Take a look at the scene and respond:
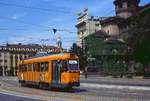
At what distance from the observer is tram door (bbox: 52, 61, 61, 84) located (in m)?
35.8

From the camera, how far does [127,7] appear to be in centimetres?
12862

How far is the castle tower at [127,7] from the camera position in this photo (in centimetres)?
12781

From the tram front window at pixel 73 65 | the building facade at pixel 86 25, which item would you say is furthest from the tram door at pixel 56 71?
the building facade at pixel 86 25

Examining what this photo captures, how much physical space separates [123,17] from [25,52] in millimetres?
59591

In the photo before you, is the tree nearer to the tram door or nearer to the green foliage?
the green foliage

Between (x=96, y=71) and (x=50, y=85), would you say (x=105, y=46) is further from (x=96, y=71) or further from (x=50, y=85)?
(x=50, y=85)

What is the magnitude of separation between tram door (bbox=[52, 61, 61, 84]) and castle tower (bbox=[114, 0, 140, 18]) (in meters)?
93.1

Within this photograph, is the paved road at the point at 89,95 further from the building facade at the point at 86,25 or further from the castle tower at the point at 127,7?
the building facade at the point at 86,25

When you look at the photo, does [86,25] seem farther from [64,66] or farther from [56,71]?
[64,66]

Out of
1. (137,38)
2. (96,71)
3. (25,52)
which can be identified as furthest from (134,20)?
(25,52)

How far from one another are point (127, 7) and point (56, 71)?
312 feet

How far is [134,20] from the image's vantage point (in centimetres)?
8756

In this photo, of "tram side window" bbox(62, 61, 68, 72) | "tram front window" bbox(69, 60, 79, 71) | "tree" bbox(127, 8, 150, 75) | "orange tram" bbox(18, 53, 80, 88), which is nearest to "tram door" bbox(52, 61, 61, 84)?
"orange tram" bbox(18, 53, 80, 88)

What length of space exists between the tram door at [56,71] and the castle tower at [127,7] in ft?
305
